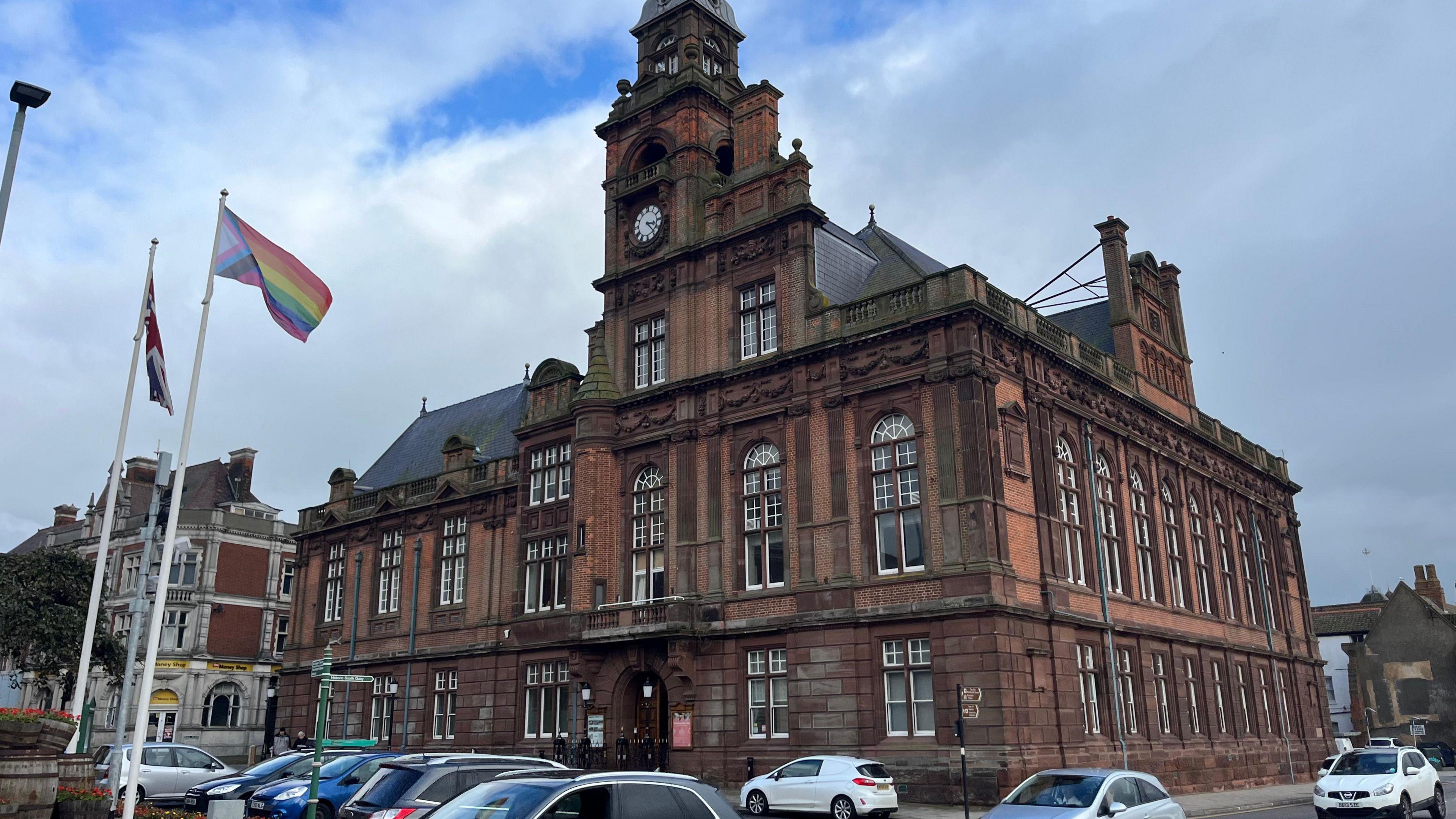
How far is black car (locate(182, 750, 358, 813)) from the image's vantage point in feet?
74.0

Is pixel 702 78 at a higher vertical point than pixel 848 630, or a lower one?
higher

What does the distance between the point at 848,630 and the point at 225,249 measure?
19200mm

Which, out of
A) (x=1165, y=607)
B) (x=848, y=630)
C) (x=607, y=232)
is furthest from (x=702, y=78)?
(x=1165, y=607)

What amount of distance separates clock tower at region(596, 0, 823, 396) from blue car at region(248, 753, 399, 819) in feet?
59.3

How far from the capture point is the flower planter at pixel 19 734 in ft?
55.0

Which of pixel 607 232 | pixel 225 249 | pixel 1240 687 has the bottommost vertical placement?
pixel 1240 687

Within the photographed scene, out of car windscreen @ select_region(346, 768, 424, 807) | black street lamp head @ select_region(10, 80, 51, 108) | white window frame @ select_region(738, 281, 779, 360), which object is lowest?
car windscreen @ select_region(346, 768, 424, 807)

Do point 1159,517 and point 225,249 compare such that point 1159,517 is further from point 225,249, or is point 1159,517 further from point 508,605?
point 225,249

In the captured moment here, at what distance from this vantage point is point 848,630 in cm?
3067

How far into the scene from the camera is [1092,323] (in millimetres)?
44438

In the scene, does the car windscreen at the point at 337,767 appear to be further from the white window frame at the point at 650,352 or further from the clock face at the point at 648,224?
the clock face at the point at 648,224

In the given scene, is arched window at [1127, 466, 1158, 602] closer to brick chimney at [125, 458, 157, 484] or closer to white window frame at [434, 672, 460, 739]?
white window frame at [434, 672, 460, 739]

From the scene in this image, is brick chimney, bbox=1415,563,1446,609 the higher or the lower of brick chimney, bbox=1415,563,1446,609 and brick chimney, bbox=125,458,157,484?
the lower

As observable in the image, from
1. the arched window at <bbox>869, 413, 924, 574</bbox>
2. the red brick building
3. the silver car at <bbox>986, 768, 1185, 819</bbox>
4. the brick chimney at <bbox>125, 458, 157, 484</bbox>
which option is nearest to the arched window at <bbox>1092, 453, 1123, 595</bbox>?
the red brick building
